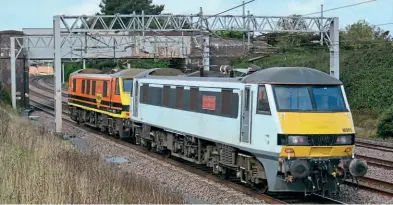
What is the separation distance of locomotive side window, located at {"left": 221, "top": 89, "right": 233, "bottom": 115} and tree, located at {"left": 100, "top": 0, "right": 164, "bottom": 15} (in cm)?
7393

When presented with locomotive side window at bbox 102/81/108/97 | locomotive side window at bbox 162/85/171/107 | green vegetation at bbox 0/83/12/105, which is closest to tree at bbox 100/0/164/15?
green vegetation at bbox 0/83/12/105

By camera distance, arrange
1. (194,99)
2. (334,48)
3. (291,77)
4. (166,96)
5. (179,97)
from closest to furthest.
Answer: (291,77) < (194,99) < (179,97) < (166,96) < (334,48)

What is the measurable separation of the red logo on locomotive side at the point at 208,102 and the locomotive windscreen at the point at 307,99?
9.75 feet

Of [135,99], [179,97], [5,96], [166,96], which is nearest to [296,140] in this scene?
[179,97]

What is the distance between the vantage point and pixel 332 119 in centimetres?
1323

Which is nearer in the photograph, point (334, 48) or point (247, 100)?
point (247, 100)

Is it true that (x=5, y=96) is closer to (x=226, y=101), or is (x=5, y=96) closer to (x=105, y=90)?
(x=105, y=90)

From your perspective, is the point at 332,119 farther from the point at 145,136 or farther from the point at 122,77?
the point at 122,77

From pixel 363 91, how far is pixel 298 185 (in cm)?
2404

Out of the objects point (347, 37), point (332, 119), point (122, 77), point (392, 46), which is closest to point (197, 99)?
point (332, 119)

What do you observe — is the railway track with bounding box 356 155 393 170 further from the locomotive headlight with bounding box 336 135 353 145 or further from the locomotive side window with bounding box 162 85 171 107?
the locomotive side window with bounding box 162 85 171 107

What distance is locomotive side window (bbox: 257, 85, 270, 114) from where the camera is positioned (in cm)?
1335

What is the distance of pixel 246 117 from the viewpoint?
14.1 metres

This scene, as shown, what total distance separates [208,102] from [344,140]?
431 centimetres
